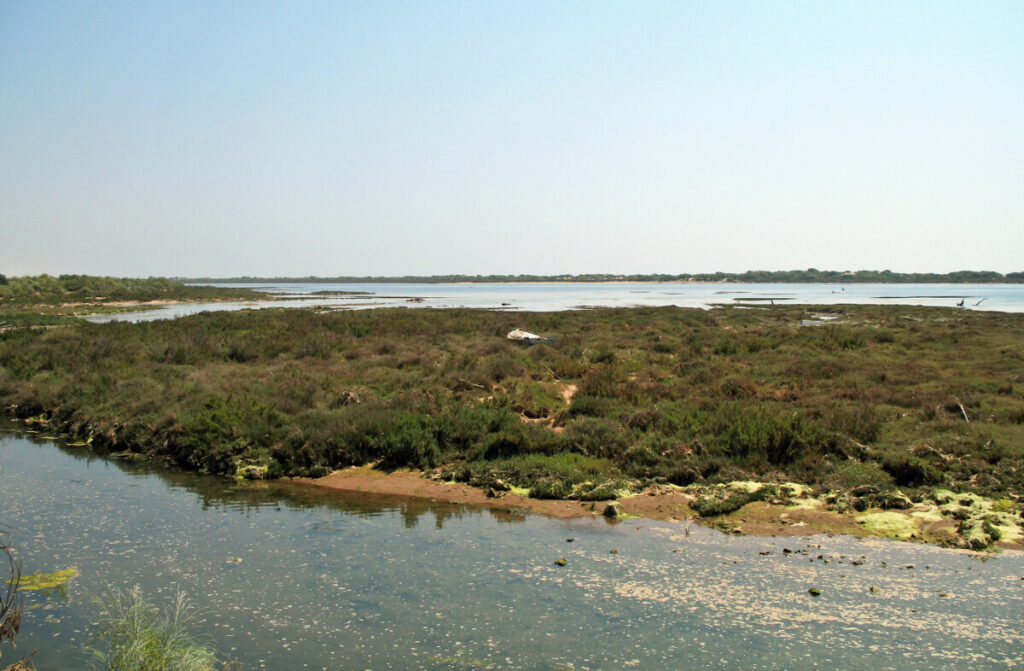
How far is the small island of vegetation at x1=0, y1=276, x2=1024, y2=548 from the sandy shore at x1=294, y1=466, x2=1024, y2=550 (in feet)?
0.52

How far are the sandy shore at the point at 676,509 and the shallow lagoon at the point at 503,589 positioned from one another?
0.36m

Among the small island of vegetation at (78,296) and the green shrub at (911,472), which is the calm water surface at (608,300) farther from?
the green shrub at (911,472)

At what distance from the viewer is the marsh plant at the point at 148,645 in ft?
17.6

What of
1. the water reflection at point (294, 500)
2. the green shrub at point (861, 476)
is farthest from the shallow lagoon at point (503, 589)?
the green shrub at point (861, 476)

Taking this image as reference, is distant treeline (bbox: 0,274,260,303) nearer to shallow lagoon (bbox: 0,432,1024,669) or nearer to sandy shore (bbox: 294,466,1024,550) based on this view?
sandy shore (bbox: 294,466,1024,550)

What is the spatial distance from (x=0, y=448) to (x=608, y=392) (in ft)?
47.3

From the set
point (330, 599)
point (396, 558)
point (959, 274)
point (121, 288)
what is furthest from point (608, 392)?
point (959, 274)

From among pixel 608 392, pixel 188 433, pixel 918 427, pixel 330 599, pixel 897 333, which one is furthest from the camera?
pixel 897 333

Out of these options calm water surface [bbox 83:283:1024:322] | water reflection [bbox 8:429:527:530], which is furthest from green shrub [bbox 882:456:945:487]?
calm water surface [bbox 83:283:1024:322]

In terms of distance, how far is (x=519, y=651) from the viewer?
20.3 ft

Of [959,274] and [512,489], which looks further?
[959,274]

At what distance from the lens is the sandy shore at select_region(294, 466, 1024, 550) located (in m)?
9.19

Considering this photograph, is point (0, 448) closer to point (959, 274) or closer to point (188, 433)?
point (188, 433)

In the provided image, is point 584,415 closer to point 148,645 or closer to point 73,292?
point 148,645
